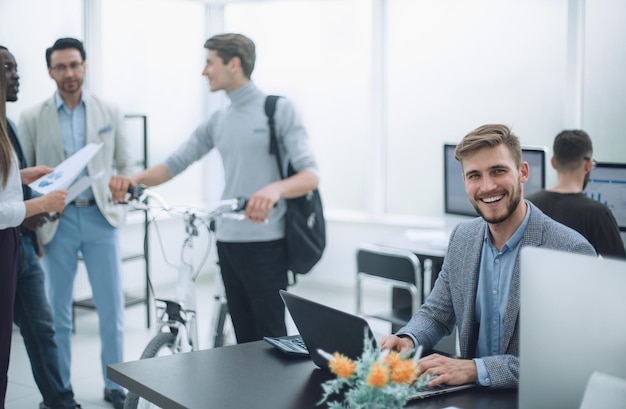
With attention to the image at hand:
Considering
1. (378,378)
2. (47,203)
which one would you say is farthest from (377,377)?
(47,203)

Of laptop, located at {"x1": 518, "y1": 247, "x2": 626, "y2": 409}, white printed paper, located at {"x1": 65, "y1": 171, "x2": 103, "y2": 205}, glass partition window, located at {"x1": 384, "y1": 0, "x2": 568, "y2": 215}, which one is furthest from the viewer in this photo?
glass partition window, located at {"x1": 384, "y1": 0, "x2": 568, "y2": 215}

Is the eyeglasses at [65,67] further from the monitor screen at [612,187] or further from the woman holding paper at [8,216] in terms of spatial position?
the monitor screen at [612,187]

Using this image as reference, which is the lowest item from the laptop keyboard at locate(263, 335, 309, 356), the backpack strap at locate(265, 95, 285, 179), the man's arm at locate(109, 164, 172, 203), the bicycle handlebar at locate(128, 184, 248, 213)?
the laptop keyboard at locate(263, 335, 309, 356)

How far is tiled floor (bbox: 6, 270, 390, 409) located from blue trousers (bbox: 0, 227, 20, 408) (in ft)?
2.95

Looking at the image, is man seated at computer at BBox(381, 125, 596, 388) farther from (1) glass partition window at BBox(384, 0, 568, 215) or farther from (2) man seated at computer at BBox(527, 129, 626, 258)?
(1) glass partition window at BBox(384, 0, 568, 215)

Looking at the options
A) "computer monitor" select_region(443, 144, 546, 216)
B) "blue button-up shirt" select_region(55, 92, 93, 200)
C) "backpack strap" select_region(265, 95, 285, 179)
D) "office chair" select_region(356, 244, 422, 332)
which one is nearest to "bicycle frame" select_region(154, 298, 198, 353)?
"backpack strap" select_region(265, 95, 285, 179)

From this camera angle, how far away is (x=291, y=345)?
2121 mm

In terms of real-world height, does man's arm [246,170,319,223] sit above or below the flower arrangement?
above

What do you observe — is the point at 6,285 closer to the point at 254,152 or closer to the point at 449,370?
the point at 254,152

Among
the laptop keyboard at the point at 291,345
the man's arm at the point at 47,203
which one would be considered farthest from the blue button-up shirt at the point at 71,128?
the laptop keyboard at the point at 291,345

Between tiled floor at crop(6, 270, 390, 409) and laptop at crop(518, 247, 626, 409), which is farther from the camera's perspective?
tiled floor at crop(6, 270, 390, 409)

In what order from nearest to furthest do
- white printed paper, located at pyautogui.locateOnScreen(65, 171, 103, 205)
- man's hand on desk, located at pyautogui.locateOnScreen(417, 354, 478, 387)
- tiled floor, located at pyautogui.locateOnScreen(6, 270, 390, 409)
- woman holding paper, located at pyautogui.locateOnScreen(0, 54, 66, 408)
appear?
man's hand on desk, located at pyautogui.locateOnScreen(417, 354, 478, 387)
woman holding paper, located at pyautogui.locateOnScreen(0, 54, 66, 408)
white printed paper, located at pyautogui.locateOnScreen(65, 171, 103, 205)
tiled floor, located at pyautogui.locateOnScreen(6, 270, 390, 409)

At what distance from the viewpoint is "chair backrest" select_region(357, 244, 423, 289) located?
406cm

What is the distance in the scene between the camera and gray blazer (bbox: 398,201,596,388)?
Result: 1.96 metres
